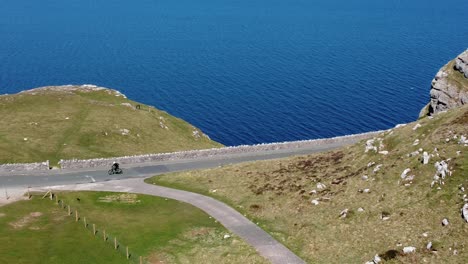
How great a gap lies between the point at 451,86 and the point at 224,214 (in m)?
57.4

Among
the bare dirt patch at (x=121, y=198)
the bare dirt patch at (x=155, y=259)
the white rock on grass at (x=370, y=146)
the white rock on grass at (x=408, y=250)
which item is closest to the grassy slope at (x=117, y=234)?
the bare dirt patch at (x=155, y=259)

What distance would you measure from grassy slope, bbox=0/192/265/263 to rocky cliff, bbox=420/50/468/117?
185ft

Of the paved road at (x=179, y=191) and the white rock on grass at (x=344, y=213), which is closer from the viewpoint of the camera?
the paved road at (x=179, y=191)

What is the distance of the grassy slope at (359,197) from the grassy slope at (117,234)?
605 cm

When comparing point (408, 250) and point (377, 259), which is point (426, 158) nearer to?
point (408, 250)

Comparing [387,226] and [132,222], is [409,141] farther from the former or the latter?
[132,222]

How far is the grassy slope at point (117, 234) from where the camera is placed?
1897 inches

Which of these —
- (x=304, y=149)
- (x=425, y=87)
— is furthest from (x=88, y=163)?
(x=425, y=87)

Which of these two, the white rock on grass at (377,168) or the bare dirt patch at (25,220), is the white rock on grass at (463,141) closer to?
the white rock on grass at (377,168)

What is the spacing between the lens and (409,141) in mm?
59344

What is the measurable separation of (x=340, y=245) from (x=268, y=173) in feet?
80.0

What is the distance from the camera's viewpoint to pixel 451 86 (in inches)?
3659

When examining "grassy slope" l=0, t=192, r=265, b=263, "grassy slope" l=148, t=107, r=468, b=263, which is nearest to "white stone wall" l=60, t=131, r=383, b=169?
"grassy slope" l=148, t=107, r=468, b=263

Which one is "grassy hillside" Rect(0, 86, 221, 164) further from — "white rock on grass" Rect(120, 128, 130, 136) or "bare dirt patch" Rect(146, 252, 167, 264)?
"bare dirt patch" Rect(146, 252, 167, 264)
